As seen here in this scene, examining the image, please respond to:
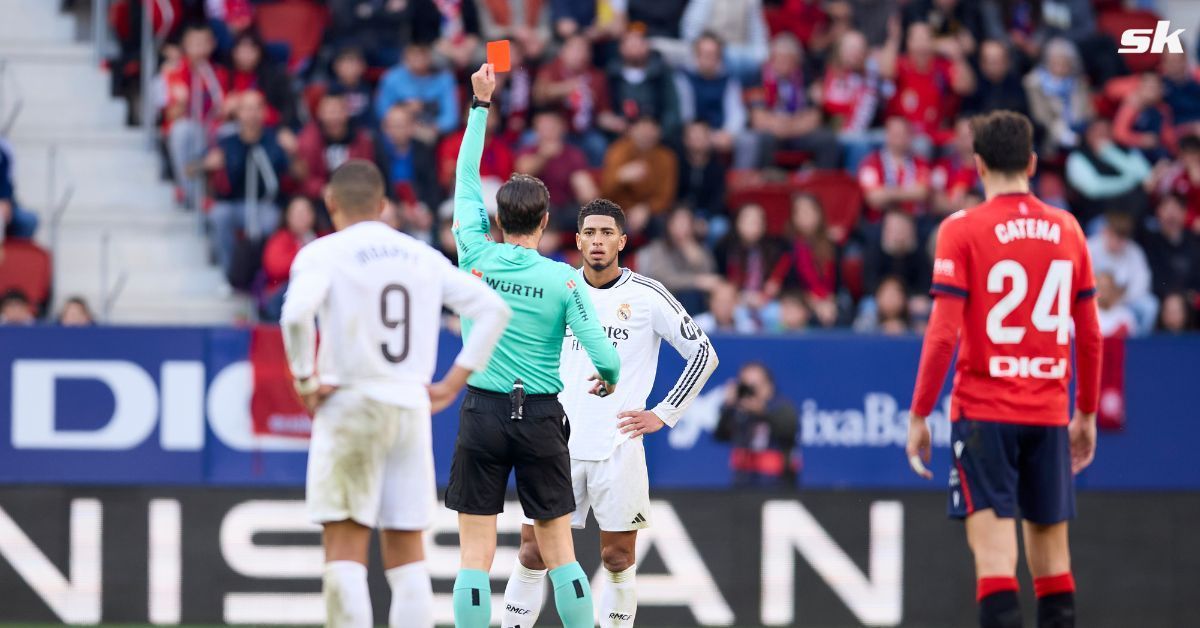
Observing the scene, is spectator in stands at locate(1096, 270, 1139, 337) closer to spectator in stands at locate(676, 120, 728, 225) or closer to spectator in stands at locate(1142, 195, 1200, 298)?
spectator in stands at locate(1142, 195, 1200, 298)

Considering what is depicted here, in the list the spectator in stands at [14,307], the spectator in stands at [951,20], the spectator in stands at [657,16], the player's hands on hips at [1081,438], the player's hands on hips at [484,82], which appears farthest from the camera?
the spectator in stands at [951,20]

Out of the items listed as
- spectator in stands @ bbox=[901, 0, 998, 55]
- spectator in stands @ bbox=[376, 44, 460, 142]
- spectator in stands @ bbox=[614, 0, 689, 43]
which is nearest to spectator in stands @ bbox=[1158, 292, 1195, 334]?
spectator in stands @ bbox=[901, 0, 998, 55]

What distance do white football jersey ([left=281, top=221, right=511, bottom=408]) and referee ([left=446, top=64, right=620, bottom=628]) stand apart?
1.11 meters

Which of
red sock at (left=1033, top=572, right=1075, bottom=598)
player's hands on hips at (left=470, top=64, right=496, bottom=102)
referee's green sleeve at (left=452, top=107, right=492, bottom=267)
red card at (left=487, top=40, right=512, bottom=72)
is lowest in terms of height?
red sock at (left=1033, top=572, right=1075, bottom=598)

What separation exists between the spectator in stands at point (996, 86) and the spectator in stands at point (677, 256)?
390 cm

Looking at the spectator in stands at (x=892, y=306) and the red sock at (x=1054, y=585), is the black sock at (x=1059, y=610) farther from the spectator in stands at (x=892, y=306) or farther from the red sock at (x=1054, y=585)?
the spectator in stands at (x=892, y=306)

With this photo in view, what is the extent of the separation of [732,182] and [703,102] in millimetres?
1090

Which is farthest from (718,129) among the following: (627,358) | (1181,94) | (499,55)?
(499,55)

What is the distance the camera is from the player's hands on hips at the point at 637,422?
347 inches

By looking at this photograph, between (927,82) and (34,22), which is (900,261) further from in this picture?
(34,22)

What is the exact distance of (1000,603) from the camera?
735 cm

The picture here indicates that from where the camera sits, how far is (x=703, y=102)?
55.1ft

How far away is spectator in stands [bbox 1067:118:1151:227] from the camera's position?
628 inches

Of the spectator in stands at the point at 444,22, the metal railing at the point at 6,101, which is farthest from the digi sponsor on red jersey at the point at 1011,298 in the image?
the metal railing at the point at 6,101
